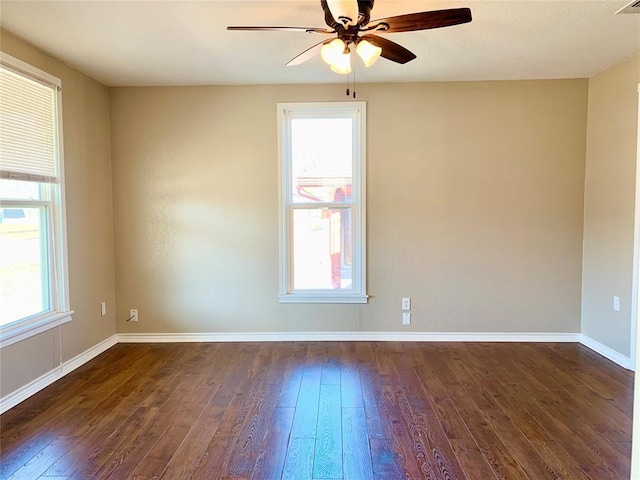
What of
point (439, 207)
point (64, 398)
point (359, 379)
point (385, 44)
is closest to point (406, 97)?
point (439, 207)

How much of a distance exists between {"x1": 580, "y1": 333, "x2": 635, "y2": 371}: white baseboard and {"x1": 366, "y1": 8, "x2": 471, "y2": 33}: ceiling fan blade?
3028 millimetres

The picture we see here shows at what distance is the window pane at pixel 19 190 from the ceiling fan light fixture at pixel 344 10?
2.40 meters

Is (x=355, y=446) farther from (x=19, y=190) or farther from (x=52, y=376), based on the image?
(x=19, y=190)

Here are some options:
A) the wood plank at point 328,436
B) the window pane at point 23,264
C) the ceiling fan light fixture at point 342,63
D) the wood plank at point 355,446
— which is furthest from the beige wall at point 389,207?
the ceiling fan light fixture at point 342,63

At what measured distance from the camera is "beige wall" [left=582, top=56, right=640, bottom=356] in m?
3.15

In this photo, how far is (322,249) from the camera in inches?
153

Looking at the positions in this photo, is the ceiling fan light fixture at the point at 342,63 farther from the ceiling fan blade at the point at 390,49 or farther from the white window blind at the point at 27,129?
the white window blind at the point at 27,129

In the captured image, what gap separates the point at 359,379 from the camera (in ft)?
9.89

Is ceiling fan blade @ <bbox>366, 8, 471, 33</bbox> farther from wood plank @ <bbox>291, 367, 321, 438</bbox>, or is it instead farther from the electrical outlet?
the electrical outlet

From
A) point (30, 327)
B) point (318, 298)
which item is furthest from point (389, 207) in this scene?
point (30, 327)

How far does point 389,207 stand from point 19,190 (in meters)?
2.99

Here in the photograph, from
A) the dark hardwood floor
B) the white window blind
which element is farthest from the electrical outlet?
the white window blind

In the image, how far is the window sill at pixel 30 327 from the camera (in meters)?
2.57

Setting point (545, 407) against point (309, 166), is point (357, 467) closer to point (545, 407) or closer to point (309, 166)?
point (545, 407)
